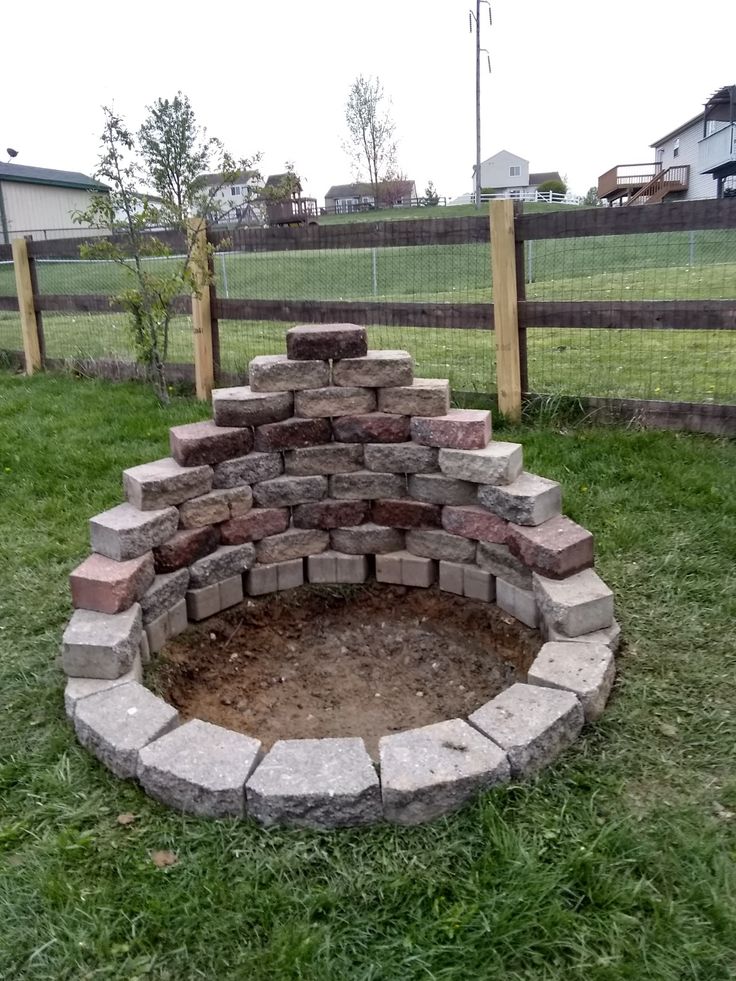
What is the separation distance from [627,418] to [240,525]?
3.00m

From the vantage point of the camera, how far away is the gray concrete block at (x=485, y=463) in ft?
12.5

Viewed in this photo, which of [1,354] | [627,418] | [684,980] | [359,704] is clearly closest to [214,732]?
[359,704]

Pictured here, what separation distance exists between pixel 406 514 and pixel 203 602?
3.71 feet

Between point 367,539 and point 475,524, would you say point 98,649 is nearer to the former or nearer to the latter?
point 367,539

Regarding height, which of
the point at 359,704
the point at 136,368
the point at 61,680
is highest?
the point at 136,368

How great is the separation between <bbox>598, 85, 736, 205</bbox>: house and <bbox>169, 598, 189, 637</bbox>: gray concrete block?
104 ft

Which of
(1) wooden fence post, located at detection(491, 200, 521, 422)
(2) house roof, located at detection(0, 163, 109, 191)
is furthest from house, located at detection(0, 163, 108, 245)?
(1) wooden fence post, located at detection(491, 200, 521, 422)

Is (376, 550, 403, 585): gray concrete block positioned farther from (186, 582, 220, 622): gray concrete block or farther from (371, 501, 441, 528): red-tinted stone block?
(186, 582, 220, 622): gray concrete block

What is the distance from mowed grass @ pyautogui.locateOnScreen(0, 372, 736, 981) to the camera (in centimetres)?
202

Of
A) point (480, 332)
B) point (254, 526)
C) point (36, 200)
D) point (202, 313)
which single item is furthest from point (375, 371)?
point (36, 200)

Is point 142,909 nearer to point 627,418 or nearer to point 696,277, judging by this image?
point 627,418

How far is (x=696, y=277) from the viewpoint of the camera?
1405 cm

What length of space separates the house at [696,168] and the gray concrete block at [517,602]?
31.2m

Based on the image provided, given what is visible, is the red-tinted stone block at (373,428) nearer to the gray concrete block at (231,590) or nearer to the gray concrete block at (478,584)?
the gray concrete block at (478,584)
